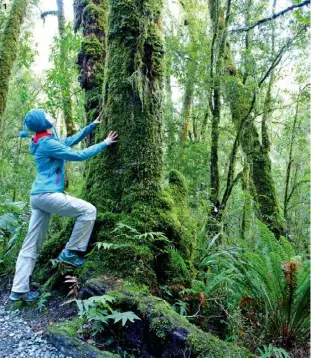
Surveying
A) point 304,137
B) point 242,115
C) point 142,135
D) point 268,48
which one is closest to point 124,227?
point 142,135

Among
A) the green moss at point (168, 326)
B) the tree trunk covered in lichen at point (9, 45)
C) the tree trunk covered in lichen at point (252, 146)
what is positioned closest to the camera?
the green moss at point (168, 326)

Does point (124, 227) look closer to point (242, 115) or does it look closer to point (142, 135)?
point (142, 135)

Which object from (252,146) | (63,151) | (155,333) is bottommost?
(155,333)

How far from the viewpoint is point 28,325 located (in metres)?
3.72

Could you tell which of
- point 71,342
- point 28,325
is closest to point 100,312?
point 71,342

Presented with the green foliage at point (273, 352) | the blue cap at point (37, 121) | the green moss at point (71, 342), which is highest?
the blue cap at point (37, 121)

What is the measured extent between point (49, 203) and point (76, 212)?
374 mm

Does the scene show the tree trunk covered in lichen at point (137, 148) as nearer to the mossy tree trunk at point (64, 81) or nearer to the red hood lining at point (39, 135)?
the red hood lining at point (39, 135)

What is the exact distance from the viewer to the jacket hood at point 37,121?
4.47 meters

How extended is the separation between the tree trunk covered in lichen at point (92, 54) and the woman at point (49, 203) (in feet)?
6.34

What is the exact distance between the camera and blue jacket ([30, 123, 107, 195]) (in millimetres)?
4355

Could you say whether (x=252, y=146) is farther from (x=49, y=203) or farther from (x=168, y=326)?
(x=168, y=326)

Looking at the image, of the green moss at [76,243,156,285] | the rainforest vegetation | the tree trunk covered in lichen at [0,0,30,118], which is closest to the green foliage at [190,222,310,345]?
the rainforest vegetation

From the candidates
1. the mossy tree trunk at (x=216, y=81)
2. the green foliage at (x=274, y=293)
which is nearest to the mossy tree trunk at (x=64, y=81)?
the mossy tree trunk at (x=216, y=81)
